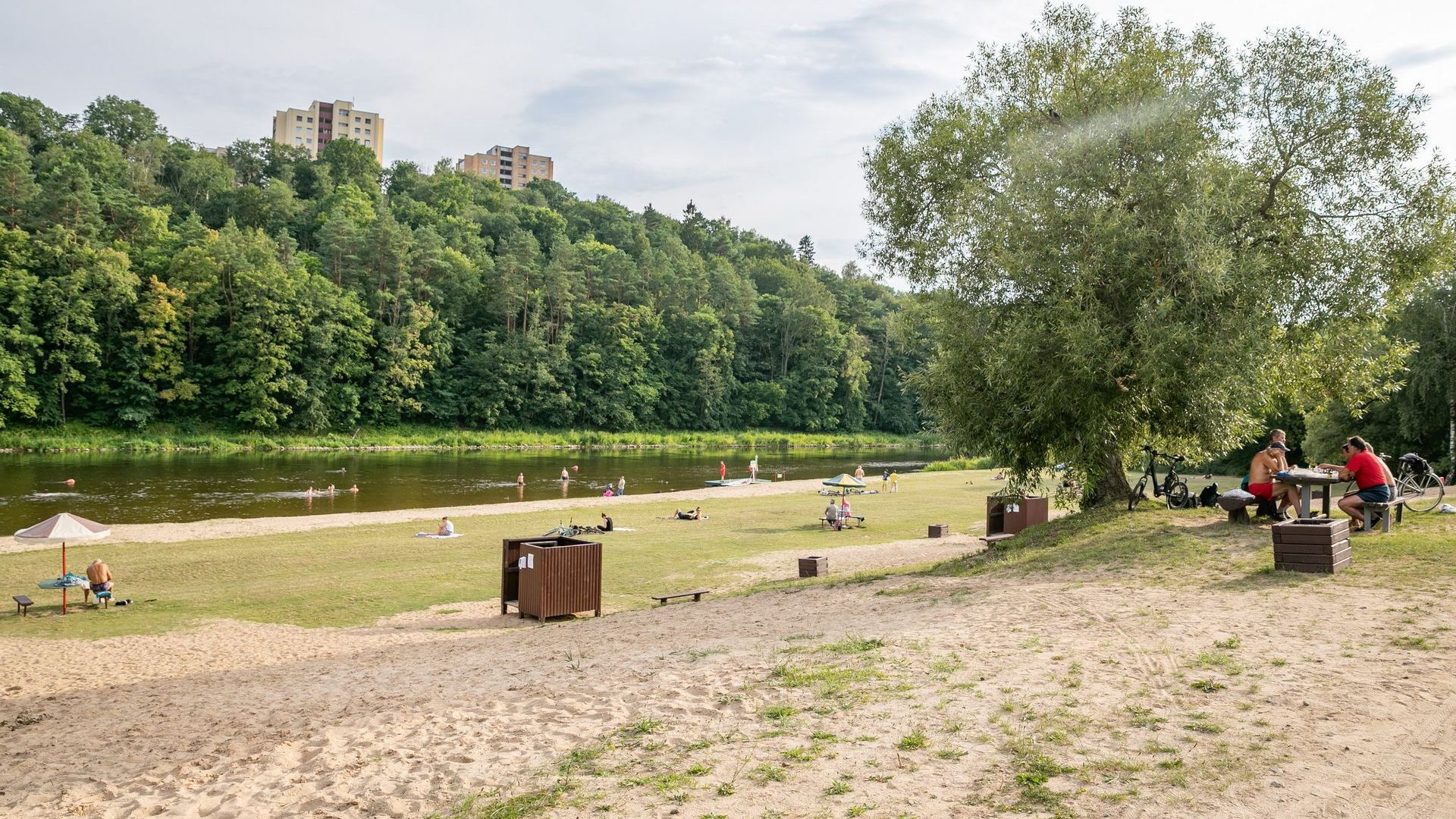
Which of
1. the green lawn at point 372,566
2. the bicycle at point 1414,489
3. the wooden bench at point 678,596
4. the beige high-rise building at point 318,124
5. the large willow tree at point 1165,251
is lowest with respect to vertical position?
the green lawn at point 372,566

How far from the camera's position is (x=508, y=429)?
297 ft

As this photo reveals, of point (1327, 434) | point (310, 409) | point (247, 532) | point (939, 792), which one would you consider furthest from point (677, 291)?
point (939, 792)

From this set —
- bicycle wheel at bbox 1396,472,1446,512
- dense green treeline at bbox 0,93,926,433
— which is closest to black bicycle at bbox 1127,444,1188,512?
bicycle wheel at bbox 1396,472,1446,512

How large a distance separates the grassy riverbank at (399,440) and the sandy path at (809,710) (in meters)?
53.6

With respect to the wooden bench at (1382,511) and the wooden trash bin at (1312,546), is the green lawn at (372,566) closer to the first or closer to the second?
the wooden trash bin at (1312,546)

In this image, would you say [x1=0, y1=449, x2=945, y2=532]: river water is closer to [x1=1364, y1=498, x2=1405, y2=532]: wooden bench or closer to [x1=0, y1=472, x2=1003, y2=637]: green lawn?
[x1=0, y1=472, x2=1003, y2=637]: green lawn

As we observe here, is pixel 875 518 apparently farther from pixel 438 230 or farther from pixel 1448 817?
pixel 438 230

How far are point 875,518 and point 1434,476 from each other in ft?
53.6

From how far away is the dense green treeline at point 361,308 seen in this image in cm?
6919

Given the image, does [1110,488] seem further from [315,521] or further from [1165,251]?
[315,521]

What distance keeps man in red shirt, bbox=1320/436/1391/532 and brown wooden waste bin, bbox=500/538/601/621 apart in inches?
468

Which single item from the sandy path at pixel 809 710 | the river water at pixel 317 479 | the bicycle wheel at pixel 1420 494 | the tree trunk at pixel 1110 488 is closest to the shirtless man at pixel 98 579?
the sandy path at pixel 809 710

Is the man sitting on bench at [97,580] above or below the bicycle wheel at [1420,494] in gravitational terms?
below

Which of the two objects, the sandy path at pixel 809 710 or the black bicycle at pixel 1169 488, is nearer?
the sandy path at pixel 809 710
